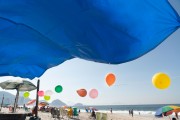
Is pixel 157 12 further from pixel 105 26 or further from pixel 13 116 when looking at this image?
pixel 13 116

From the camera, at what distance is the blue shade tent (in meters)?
1.73

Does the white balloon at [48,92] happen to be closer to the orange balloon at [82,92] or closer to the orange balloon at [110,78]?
the orange balloon at [82,92]

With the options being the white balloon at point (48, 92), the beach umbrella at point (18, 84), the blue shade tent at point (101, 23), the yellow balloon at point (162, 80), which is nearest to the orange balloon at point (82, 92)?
the beach umbrella at point (18, 84)

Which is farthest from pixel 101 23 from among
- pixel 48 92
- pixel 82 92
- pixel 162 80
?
pixel 48 92

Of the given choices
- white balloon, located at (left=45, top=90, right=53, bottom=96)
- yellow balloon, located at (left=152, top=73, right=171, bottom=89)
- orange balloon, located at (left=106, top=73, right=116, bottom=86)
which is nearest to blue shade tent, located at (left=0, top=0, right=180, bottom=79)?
yellow balloon, located at (left=152, top=73, right=171, bottom=89)

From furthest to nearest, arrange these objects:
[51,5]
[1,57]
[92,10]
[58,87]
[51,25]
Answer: [58,87]
[1,57]
[51,25]
[51,5]
[92,10]

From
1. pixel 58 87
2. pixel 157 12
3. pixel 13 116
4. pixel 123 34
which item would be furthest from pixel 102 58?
pixel 58 87

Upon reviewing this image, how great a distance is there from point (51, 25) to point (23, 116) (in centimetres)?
364

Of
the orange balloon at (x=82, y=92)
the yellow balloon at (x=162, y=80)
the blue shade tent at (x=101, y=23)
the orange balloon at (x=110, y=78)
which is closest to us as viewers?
the blue shade tent at (x=101, y=23)

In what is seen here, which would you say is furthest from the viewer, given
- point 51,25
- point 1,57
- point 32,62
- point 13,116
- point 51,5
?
point 13,116

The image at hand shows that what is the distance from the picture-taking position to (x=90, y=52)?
7.22 ft

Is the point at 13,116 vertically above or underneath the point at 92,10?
underneath

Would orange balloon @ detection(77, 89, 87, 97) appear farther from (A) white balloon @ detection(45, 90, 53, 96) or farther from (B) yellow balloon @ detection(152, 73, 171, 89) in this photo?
(B) yellow balloon @ detection(152, 73, 171, 89)

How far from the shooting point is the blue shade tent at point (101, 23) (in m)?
1.73
